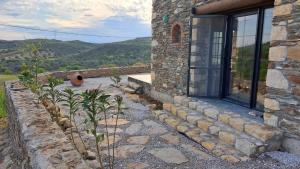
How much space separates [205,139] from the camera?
163 inches

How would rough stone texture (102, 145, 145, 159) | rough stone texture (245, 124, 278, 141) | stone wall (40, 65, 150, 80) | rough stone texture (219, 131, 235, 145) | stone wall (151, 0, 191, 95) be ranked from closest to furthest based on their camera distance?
rough stone texture (245, 124, 278, 141) < rough stone texture (102, 145, 145, 159) < rough stone texture (219, 131, 235, 145) < stone wall (151, 0, 191, 95) < stone wall (40, 65, 150, 80)

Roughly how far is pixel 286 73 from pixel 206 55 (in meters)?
2.39

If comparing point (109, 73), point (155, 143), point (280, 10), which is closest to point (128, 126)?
point (155, 143)

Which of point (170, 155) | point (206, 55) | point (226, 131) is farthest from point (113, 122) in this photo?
point (206, 55)

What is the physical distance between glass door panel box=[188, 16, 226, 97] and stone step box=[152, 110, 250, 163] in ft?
3.36

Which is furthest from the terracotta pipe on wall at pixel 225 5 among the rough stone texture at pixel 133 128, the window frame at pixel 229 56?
the rough stone texture at pixel 133 128

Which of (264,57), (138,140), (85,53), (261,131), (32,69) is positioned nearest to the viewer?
(261,131)

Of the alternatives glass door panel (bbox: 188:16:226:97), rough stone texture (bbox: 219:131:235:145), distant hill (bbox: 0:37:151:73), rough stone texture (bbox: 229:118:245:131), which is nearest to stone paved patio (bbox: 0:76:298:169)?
rough stone texture (bbox: 219:131:235:145)

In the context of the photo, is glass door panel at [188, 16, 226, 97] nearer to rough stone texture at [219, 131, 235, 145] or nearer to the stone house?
the stone house

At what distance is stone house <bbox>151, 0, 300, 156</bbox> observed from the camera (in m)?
3.55

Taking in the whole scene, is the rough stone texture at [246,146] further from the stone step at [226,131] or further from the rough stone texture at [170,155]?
the rough stone texture at [170,155]

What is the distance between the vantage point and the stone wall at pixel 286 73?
11.3 ft

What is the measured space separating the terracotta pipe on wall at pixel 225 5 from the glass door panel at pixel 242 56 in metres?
0.35

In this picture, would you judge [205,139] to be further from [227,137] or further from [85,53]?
[85,53]
